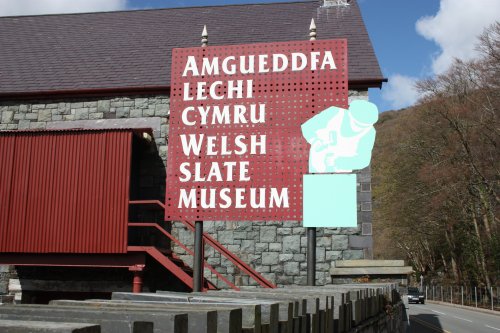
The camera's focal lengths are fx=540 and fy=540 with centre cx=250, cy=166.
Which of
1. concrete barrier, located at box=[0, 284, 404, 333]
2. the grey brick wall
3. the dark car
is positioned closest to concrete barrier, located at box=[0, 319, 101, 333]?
concrete barrier, located at box=[0, 284, 404, 333]

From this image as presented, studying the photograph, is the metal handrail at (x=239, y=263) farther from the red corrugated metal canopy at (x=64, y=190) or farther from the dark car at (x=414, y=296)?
the dark car at (x=414, y=296)

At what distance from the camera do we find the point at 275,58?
803cm

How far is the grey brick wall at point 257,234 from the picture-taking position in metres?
12.9

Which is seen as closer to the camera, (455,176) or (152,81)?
(152,81)

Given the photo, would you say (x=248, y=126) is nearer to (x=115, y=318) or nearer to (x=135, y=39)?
(x=115, y=318)

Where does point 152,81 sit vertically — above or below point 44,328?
above

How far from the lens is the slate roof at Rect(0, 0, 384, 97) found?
14750 millimetres

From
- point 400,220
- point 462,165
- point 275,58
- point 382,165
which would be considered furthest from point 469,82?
point 382,165

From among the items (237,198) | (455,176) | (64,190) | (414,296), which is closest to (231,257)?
(64,190)

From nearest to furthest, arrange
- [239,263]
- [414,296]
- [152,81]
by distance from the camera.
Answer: [239,263] → [152,81] → [414,296]

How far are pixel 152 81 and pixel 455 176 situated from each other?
2224 cm

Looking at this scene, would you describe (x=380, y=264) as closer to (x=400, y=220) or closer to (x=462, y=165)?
(x=462, y=165)

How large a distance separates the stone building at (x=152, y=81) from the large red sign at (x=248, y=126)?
18.0 feet

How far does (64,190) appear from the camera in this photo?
1232 centimetres
